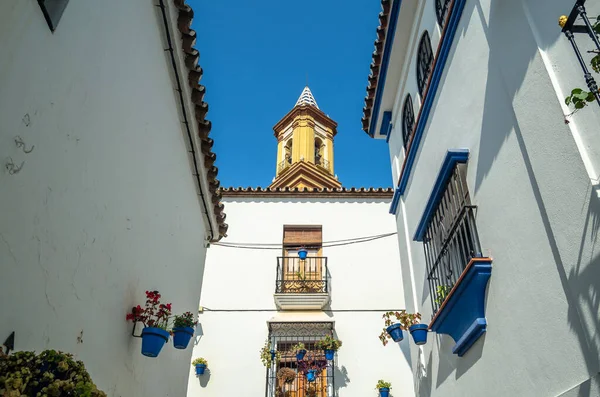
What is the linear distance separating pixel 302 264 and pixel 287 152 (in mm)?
8202

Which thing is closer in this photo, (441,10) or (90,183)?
(90,183)

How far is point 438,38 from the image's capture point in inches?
238

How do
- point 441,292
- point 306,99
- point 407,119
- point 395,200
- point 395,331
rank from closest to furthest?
point 441,292 < point 395,331 < point 407,119 < point 395,200 < point 306,99

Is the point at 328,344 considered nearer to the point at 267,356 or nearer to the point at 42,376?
the point at 267,356

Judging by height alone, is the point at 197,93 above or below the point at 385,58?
below

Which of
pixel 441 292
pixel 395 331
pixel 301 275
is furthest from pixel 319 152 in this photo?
pixel 441 292

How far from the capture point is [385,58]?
8.02 meters

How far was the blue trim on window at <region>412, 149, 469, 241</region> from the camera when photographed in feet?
16.2

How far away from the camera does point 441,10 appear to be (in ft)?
19.9

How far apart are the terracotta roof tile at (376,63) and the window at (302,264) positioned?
3.98m

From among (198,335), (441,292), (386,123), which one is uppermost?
(386,123)

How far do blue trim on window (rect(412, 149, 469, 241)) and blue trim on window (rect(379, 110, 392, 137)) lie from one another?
328 centimetres

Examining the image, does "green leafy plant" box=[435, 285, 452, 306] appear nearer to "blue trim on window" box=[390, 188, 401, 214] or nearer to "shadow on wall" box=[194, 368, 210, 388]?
"blue trim on window" box=[390, 188, 401, 214]

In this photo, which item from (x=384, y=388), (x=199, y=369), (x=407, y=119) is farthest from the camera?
(x=199, y=369)
